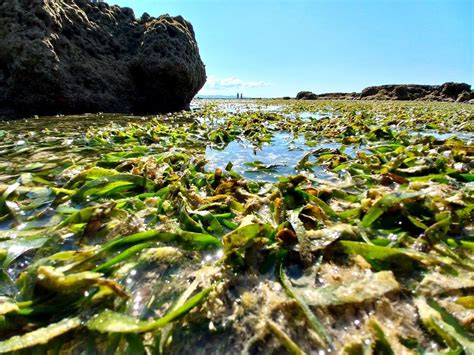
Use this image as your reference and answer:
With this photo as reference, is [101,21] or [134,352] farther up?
[101,21]

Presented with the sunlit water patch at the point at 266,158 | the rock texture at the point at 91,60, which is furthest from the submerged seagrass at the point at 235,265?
the rock texture at the point at 91,60

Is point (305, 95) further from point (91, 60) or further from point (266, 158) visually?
point (266, 158)

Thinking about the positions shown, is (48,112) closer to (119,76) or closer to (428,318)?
(119,76)

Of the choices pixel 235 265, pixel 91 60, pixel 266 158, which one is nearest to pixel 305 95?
pixel 91 60

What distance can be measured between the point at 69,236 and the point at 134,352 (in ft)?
3.62

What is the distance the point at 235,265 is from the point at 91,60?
38.0ft

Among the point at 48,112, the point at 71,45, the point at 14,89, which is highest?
the point at 71,45

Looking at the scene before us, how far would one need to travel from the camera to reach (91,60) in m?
11.2

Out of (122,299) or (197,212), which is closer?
(122,299)

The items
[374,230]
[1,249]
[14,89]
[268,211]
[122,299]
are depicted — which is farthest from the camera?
[14,89]

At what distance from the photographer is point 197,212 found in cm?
223

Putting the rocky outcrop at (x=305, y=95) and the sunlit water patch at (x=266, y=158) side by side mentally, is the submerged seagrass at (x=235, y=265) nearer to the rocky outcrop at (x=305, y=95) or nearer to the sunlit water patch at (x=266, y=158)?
the sunlit water patch at (x=266, y=158)

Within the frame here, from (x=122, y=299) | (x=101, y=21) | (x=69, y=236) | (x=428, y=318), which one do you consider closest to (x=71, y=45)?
(x=101, y=21)

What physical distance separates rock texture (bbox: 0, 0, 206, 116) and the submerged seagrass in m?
7.79
